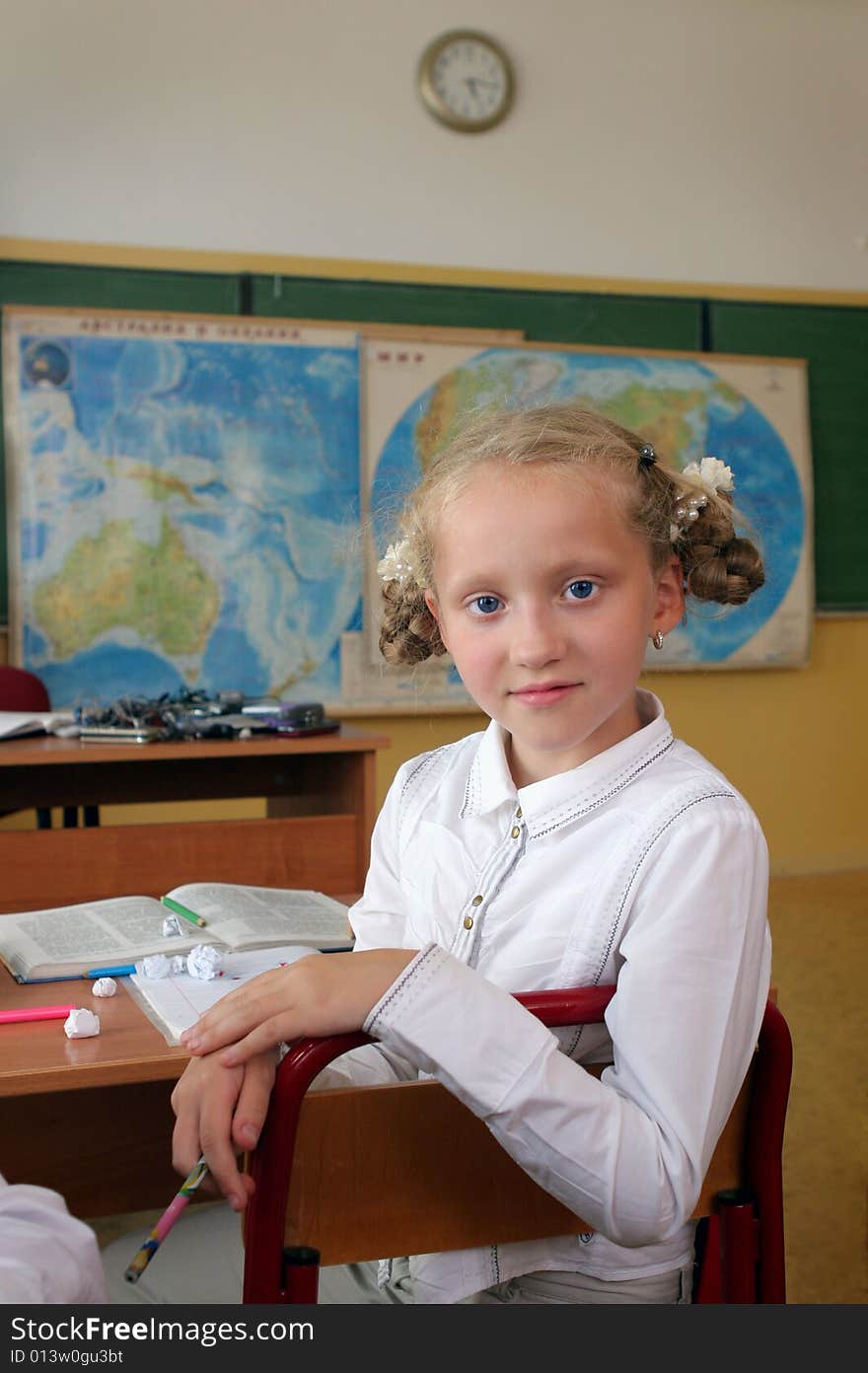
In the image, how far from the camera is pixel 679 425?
15.3 feet

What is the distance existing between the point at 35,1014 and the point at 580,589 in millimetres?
609

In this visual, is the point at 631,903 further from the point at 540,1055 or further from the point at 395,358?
the point at 395,358

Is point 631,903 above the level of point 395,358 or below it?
below

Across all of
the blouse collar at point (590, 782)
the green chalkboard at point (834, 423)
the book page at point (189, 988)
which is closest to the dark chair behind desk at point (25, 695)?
the book page at point (189, 988)

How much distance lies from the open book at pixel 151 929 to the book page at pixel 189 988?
56 mm

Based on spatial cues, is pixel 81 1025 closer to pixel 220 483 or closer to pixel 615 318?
pixel 220 483

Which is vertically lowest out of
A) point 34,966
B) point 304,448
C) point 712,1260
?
point 712,1260

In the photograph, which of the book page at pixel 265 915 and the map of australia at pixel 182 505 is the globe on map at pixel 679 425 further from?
the book page at pixel 265 915

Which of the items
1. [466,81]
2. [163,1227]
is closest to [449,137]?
[466,81]

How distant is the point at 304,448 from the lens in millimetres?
4223

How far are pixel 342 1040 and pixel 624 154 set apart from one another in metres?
4.37

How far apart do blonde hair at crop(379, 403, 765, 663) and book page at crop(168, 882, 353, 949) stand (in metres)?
0.40

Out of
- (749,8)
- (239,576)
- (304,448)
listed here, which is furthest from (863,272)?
(239,576)

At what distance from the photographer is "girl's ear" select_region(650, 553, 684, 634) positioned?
1071 mm
